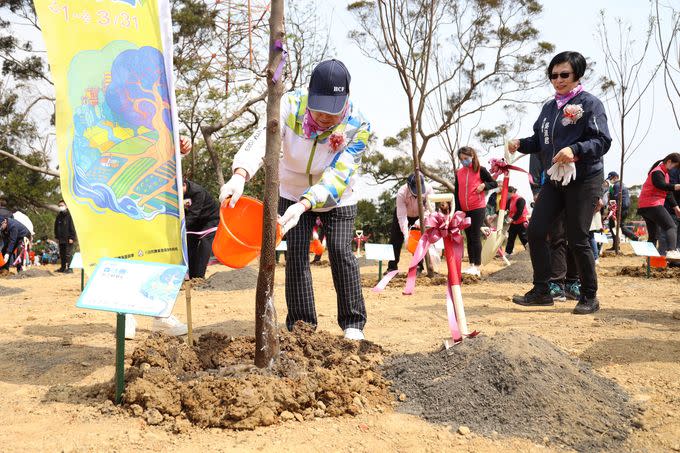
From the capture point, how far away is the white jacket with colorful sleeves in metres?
3.01

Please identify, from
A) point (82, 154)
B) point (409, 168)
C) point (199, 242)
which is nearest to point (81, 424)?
point (82, 154)

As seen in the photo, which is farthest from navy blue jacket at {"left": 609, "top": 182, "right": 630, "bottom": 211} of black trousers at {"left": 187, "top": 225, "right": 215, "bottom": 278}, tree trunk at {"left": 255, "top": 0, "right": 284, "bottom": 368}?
tree trunk at {"left": 255, "top": 0, "right": 284, "bottom": 368}

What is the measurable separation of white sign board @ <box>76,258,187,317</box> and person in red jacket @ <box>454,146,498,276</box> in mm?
5516

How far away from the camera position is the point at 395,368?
2838mm

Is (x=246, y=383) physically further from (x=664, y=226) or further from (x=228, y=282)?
(x=664, y=226)

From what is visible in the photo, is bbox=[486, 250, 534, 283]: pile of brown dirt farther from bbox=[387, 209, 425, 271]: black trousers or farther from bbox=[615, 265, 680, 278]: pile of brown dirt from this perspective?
bbox=[615, 265, 680, 278]: pile of brown dirt

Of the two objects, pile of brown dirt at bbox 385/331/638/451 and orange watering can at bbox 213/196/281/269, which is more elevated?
orange watering can at bbox 213/196/281/269

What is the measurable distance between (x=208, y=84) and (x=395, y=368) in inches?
606

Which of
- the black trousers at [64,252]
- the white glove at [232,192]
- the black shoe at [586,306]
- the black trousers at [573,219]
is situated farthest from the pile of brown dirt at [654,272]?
the black trousers at [64,252]

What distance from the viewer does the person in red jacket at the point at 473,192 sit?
24.4ft

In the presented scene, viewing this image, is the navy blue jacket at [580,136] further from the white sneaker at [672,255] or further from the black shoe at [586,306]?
the white sneaker at [672,255]

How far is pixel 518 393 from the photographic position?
2.38 meters

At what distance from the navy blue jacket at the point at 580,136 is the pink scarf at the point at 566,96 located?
0.02m

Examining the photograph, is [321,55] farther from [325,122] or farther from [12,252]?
[325,122]
